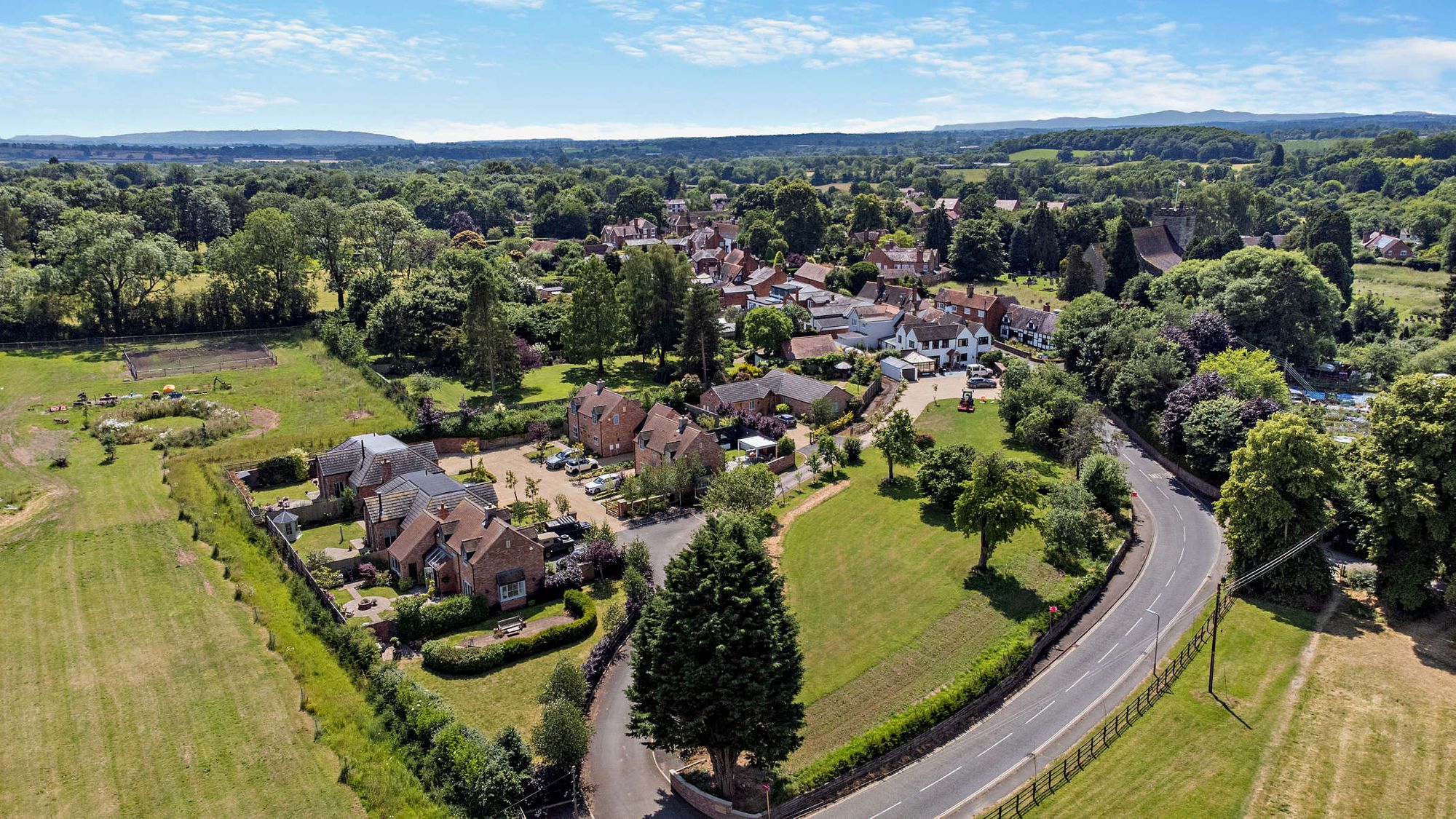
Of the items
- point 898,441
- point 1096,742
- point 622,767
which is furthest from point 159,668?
point 898,441

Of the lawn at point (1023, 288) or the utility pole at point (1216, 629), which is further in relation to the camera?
the lawn at point (1023, 288)

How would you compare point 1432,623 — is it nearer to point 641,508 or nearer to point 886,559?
point 886,559

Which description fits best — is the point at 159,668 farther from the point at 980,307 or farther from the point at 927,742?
the point at 980,307

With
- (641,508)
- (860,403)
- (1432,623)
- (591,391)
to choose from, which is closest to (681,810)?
(641,508)

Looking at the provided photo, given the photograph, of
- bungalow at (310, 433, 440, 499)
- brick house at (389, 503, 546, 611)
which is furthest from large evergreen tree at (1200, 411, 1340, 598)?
bungalow at (310, 433, 440, 499)

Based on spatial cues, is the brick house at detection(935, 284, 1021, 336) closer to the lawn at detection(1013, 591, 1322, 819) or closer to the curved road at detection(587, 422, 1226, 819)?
the curved road at detection(587, 422, 1226, 819)

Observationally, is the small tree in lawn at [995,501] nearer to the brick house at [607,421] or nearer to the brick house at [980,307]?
the brick house at [607,421]

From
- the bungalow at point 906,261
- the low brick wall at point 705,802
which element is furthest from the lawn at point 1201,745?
the bungalow at point 906,261
